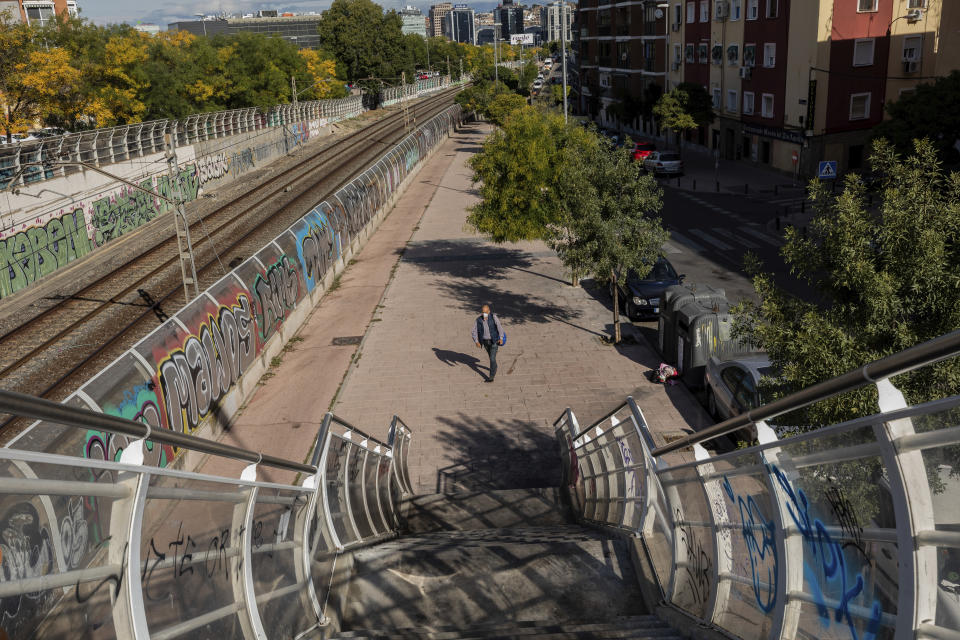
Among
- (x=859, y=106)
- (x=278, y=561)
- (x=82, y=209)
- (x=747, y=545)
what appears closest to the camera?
(x=747, y=545)

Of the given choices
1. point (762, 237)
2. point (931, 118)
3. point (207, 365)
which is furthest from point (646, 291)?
point (931, 118)

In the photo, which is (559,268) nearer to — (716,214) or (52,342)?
(716,214)

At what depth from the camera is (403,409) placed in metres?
16.3

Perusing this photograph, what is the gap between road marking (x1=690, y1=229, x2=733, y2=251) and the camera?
97.4ft

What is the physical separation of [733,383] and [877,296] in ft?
23.3

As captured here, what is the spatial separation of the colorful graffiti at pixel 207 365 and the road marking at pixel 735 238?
1949 centimetres

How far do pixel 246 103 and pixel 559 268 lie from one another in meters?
54.4

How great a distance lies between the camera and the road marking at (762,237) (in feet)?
97.5

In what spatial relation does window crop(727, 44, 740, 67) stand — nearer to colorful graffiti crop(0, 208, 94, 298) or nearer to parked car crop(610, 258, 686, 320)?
parked car crop(610, 258, 686, 320)

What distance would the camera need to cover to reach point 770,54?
45.4 metres

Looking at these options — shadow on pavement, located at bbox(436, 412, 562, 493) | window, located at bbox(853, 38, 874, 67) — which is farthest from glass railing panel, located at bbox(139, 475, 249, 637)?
window, located at bbox(853, 38, 874, 67)

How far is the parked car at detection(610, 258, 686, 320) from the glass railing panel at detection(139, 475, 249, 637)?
696 inches

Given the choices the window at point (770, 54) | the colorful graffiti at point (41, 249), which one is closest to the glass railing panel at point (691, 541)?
the colorful graffiti at point (41, 249)

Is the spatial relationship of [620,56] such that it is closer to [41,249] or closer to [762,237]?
[762,237]
